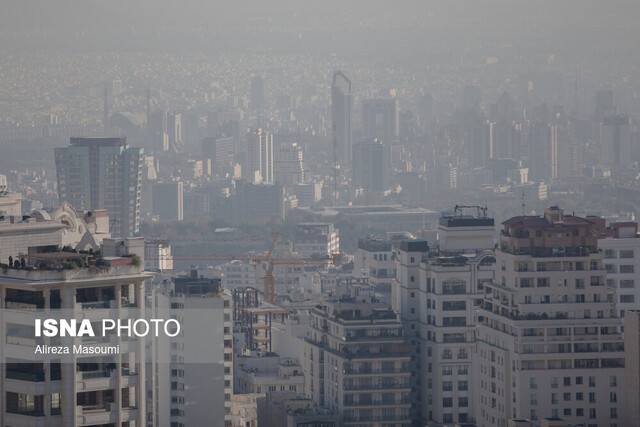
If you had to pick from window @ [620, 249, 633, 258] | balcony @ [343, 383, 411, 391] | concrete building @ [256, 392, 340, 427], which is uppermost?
window @ [620, 249, 633, 258]

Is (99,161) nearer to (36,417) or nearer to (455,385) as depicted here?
(455,385)

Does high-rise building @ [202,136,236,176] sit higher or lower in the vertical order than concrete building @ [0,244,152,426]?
higher

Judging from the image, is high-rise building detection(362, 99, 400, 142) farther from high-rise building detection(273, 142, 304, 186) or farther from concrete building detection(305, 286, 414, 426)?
concrete building detection(305, 286, 414, 426)

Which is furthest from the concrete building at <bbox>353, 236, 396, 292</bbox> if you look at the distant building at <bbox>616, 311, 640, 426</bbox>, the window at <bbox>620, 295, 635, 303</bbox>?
the distant building at <bbox>616, 311, 640, 426</bbox>

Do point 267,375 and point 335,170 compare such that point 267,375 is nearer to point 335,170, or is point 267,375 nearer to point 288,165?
point 335,170

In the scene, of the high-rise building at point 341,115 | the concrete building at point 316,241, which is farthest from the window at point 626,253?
the high-rise building at point 341,115

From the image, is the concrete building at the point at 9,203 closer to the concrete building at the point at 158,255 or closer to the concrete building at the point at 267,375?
the concrete building at the point at 267,375
